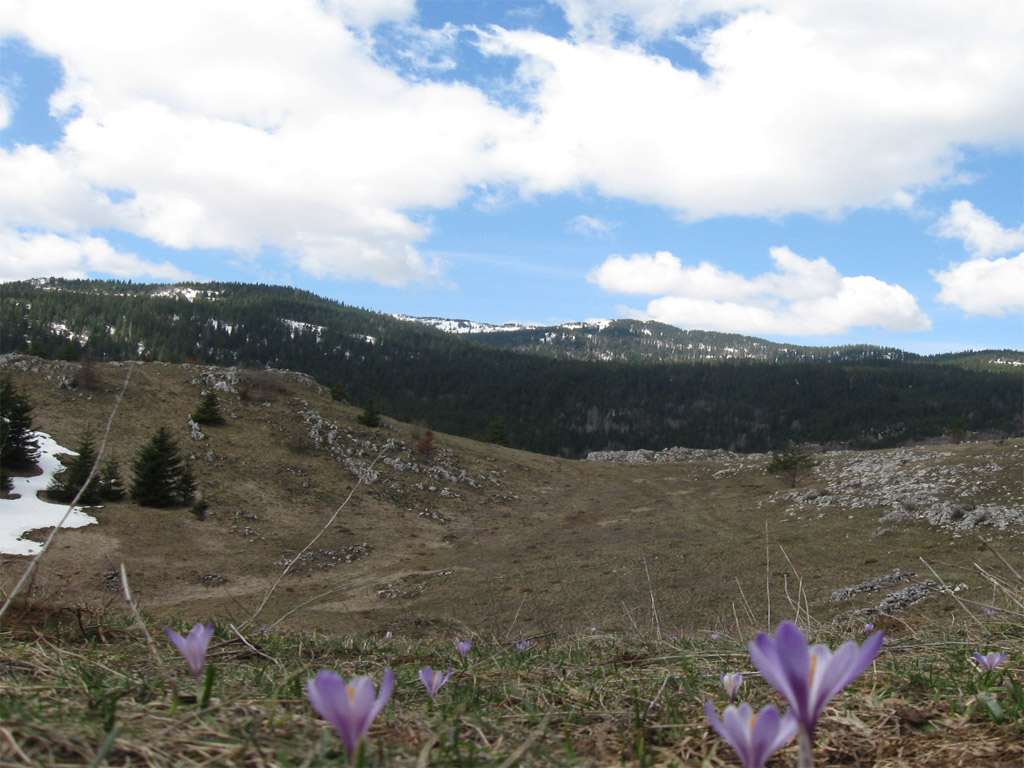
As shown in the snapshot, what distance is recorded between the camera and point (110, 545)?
61.8 feet

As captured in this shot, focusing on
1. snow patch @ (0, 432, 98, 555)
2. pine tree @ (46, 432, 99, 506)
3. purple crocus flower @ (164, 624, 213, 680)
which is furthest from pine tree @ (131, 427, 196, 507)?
purple crocus flower @ (164, 624, 213, 680)

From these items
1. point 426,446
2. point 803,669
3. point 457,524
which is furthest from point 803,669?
point 426,446

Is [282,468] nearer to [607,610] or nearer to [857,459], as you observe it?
[607,610]

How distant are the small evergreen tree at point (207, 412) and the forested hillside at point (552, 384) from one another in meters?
49.7

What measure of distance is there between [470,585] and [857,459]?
25.3 metres

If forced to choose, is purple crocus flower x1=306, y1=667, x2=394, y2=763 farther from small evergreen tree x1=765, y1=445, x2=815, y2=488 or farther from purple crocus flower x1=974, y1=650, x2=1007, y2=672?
small evergreen tree x1=765, y1=445, x2=815, y2=488

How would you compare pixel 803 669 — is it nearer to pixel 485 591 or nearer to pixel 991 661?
pixel 991 661

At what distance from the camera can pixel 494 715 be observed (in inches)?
54.6

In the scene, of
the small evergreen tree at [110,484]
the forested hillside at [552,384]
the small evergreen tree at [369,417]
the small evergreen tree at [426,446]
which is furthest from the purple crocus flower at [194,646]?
the forested hillside at [552,384]

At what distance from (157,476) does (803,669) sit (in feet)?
85.8

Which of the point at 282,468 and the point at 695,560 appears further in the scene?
the point at 282,468

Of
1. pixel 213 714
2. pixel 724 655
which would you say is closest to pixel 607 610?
pixel 724 655

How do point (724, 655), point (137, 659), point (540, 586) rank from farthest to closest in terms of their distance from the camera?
point (540, 586) → point (724, 655) → point (137, 659)

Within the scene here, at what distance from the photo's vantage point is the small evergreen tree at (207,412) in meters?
30.5
